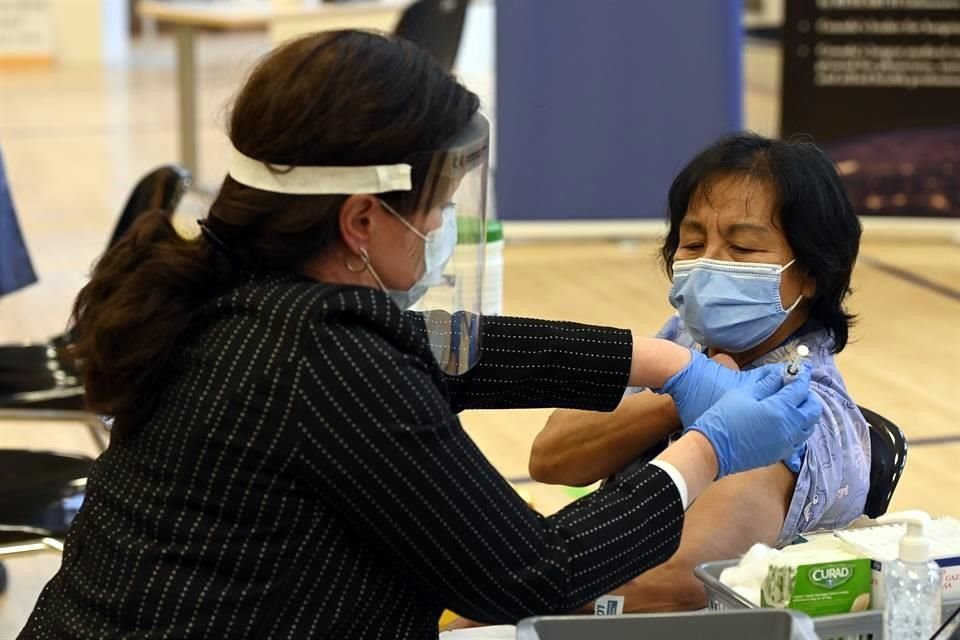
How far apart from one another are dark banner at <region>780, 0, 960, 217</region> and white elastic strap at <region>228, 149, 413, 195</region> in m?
4.67

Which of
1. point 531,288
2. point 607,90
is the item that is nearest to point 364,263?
point 531,288

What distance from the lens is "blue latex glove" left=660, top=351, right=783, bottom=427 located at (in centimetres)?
183

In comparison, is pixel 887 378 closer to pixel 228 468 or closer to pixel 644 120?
pixel 644 120

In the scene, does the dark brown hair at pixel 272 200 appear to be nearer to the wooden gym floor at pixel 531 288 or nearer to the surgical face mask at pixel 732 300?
the wooden gym floor at pixel 531 288

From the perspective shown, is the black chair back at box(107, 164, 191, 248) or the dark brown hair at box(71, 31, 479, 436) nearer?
the dark brown hair at box(71, 31, 479, 436)

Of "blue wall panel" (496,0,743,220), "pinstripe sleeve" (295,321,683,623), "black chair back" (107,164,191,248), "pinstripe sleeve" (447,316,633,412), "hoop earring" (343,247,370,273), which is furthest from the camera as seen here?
"blue wall panel" (496,0,743,220)

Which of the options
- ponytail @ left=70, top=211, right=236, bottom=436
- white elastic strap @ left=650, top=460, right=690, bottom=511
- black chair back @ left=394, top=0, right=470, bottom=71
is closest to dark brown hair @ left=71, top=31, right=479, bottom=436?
ponytail @ left=70, top=211, right=236, bottom=436

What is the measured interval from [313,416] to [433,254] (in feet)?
0.84

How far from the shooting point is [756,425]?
5.28 ft

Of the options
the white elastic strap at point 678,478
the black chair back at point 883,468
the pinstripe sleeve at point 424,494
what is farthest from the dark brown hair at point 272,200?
the black chair back at point 883,468

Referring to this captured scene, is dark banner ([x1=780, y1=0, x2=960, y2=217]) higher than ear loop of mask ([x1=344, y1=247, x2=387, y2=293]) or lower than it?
lower

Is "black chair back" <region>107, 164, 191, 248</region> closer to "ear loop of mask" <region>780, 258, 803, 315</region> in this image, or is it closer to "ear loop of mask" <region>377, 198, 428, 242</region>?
"ear loop of mask" <region>780, 258, 803, 315</region>

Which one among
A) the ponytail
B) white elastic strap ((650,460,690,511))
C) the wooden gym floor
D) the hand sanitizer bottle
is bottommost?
the wooden gym floor

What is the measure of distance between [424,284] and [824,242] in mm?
648
